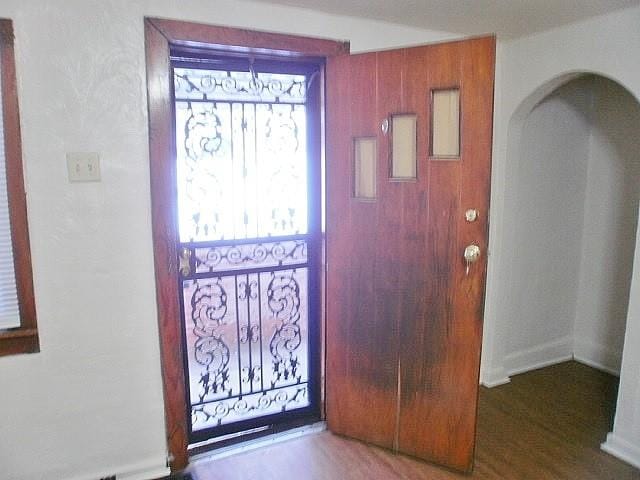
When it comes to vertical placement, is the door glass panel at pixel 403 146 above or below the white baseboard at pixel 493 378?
above

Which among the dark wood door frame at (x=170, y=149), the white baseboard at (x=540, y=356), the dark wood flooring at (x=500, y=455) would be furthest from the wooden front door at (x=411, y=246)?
the white baseboard at (x=540, y=356)

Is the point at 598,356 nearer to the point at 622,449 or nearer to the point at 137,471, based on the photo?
the point at 622,449

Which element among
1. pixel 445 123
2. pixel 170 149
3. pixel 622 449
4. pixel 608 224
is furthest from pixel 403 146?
pixel 608 224

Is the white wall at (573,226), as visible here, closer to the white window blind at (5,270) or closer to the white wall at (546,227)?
the white wall at (546,227)

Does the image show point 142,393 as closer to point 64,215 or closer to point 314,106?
point 64,215

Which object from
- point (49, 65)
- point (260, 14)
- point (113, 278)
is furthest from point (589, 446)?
point (49, 65)

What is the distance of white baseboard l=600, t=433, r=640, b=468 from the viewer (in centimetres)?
226

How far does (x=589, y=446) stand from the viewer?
2.38 m

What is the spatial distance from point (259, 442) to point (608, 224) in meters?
2.62

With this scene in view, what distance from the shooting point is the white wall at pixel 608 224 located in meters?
3.05

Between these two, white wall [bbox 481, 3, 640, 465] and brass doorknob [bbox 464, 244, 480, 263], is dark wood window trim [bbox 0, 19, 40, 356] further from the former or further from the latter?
white wall [bbox 481, 3, 640, 465]

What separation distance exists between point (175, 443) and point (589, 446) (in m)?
2.01

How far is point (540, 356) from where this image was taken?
3.31m

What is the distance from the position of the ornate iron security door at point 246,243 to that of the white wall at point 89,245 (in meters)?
0.25
